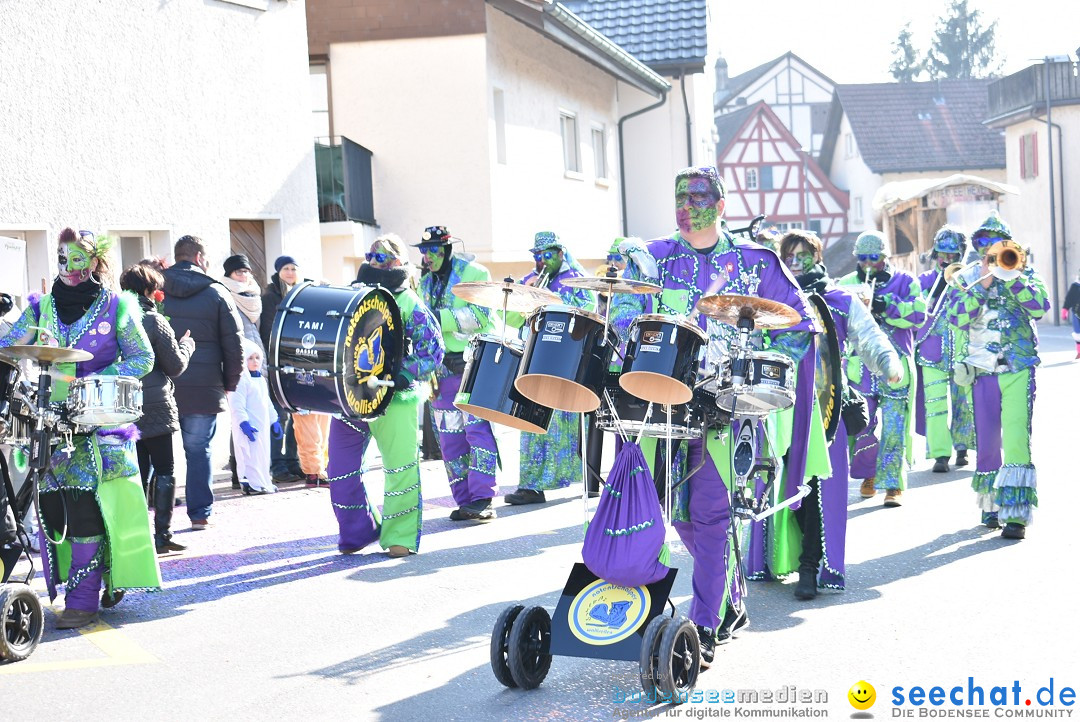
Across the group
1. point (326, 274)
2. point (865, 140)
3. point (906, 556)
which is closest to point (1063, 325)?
point (865, 140)

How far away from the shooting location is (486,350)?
7.26 meters

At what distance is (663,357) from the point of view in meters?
5.40

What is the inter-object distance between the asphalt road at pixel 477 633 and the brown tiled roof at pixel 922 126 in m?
50.2

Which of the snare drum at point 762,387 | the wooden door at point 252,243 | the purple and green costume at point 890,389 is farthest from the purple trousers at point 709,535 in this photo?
the wooden door at point 252,243

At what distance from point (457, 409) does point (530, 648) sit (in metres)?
4.70

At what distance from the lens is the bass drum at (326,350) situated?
26.0 ft

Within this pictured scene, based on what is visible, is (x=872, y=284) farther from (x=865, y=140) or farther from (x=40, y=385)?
(x=865, y=140)

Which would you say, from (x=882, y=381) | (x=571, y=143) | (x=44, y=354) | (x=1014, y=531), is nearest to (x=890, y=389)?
(x=882, y=381)

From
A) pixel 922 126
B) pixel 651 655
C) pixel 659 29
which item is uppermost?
pixel 922 126

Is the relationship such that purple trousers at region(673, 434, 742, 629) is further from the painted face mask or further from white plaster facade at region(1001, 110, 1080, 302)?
white plaster facade at region(1001, 110, 1080, 302)

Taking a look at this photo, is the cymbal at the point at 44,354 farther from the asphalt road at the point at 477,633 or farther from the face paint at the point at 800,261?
the face paint at the point at 800,261

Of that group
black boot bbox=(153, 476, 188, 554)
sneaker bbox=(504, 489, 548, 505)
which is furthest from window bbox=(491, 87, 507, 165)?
black boot bbox=(153, 476, 188, 554)

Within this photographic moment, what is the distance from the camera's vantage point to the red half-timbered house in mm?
63375

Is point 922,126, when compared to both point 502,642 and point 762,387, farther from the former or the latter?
point 502,642
